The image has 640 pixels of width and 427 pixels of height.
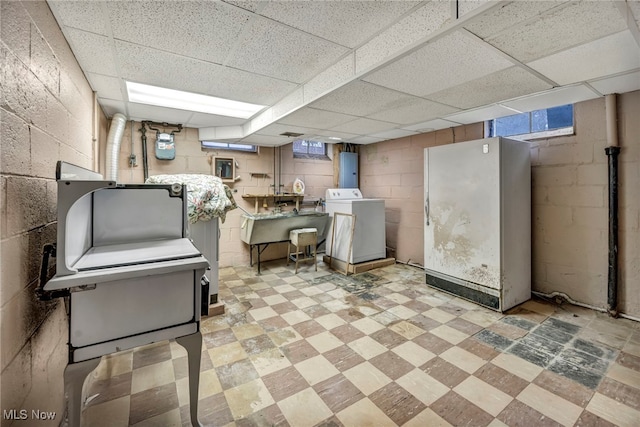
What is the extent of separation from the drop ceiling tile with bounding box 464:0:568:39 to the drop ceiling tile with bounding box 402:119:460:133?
83.6 inches

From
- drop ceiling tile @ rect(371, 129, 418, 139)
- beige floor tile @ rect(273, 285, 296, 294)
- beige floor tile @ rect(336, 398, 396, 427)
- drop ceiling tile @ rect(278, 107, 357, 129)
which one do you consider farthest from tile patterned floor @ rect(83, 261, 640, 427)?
drop ceiling tile @ rect(371, 129, 418, 139)

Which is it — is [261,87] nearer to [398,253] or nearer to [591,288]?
[398,253]

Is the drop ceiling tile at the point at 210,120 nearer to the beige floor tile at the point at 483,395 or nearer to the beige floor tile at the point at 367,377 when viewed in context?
the beige floor tile at the point at 367,377

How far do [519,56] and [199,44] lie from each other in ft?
7.16

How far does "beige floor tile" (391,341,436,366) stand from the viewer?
2.08 metres

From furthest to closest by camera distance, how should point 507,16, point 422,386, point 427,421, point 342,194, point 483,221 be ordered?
point 342,194
point 483,221
point 422,386
point 427,421
point 507,16

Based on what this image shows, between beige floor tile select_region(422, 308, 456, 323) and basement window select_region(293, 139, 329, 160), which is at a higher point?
basement window select_region(293, 139, 329, 160)

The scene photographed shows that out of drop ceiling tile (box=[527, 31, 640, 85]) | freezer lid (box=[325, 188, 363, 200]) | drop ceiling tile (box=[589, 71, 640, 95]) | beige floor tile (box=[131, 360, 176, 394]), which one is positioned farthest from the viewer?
freezer lid (box=[325, 188, 363, 200])

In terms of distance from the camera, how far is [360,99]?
268 centimetres

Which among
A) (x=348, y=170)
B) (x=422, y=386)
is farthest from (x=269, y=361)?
(x=348, y=170)

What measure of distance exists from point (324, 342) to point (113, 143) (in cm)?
340

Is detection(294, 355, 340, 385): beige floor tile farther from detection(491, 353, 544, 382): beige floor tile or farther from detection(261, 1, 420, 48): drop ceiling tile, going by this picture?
detection(261, 1, 420, 48): drop ceiling tile

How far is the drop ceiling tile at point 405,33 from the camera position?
1517 millimetres

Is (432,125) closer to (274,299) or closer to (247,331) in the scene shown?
(274,299)
